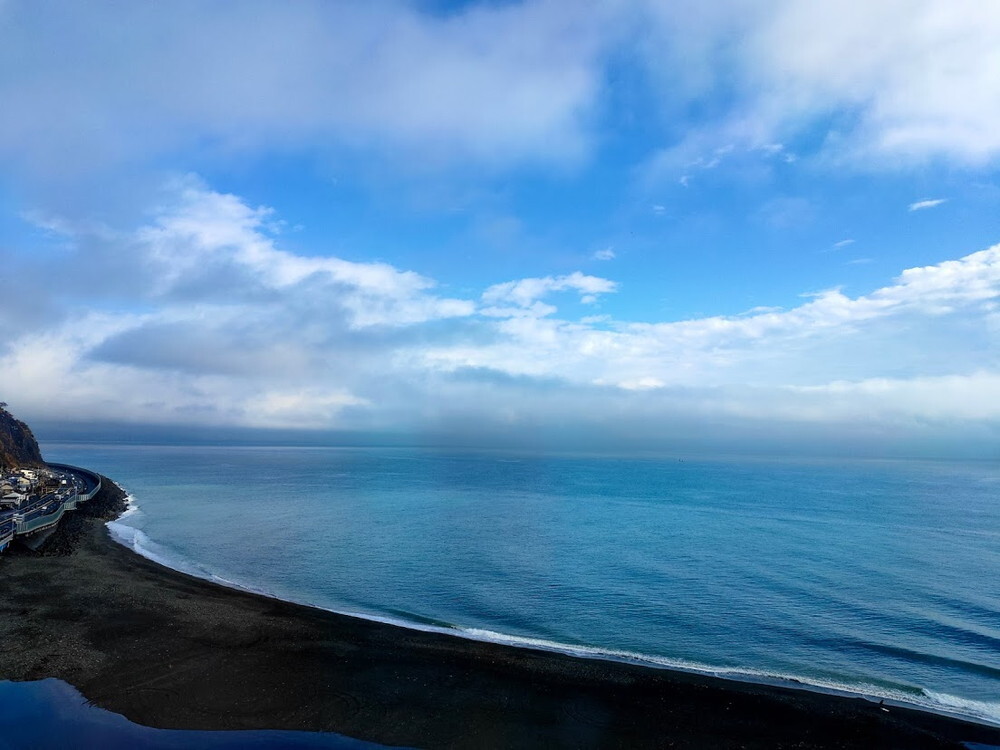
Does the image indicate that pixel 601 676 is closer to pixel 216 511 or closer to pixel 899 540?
pixel 899 540

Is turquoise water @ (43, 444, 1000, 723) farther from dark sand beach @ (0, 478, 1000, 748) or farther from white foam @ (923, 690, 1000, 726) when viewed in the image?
dark sand beach @ (0, 478, 1000, 748)

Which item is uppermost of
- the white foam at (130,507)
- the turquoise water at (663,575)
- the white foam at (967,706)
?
the white foam at (967,706)

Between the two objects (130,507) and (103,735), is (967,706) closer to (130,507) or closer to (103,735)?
(103,735)

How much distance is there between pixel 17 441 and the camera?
378 feet

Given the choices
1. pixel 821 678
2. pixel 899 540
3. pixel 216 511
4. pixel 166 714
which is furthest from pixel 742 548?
pixel 216 511

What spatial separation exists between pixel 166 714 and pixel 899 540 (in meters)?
74.2

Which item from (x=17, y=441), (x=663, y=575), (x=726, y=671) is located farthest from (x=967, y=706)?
(x=17, y=441)

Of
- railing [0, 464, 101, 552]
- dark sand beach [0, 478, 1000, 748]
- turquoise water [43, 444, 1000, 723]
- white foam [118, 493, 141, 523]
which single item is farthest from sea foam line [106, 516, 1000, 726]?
white foam [118, 493, 141, 523]

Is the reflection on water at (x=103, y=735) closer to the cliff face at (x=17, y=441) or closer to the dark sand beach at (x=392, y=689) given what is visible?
the dark sand beach at (x=392, y=689)

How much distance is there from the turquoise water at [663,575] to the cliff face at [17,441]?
34.4 m

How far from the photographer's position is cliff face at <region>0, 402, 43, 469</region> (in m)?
106

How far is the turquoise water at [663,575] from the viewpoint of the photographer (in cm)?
3011

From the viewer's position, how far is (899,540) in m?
66.2

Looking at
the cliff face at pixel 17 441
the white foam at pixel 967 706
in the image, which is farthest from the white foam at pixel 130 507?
the white foam at pixel 967 706
